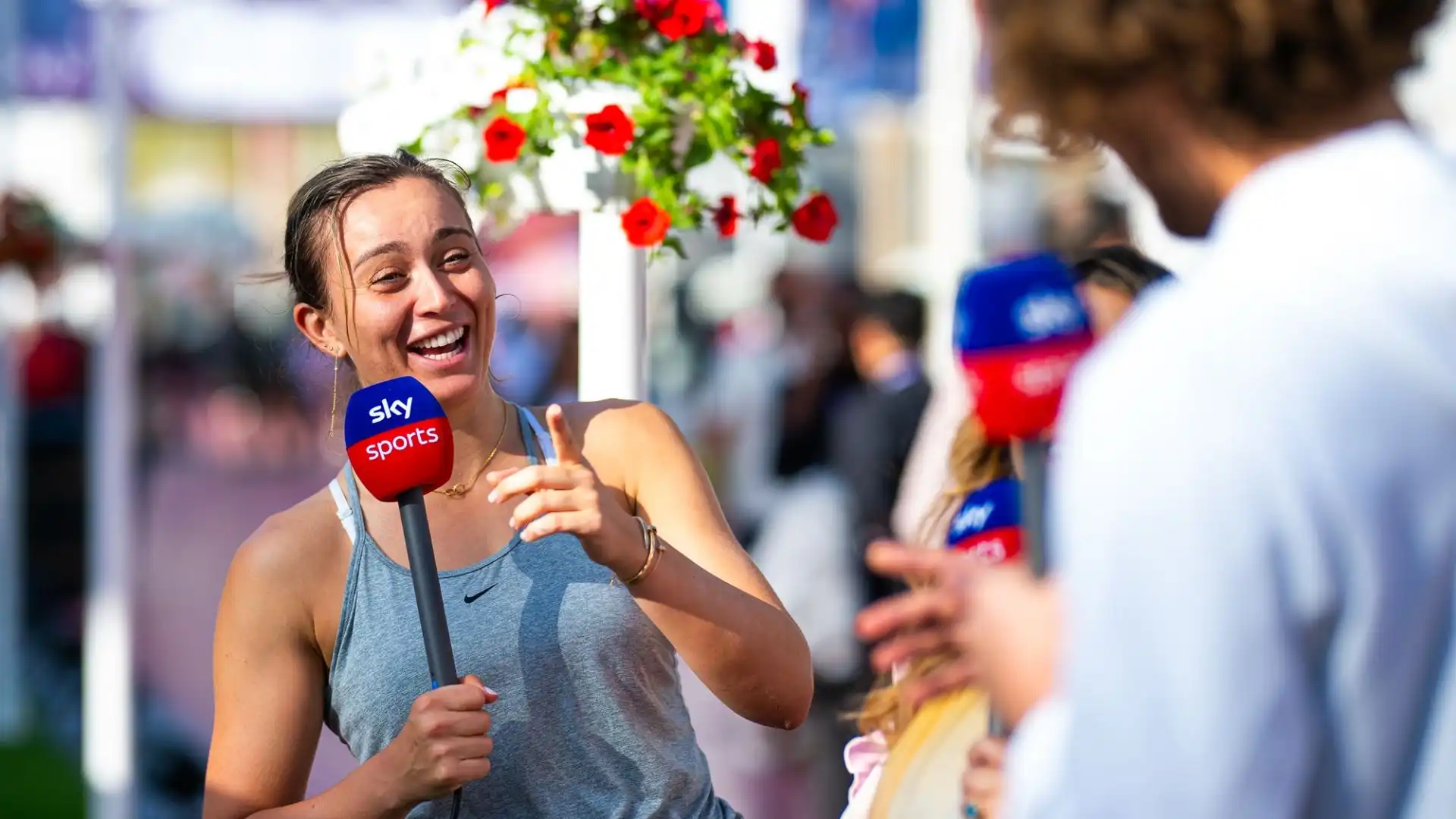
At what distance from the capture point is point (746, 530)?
7.05 meters

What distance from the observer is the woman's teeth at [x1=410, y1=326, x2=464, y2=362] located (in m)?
2.21

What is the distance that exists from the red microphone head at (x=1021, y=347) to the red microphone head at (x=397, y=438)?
78 centimetres

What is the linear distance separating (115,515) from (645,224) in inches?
100

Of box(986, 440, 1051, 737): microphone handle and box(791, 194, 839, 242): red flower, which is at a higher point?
box(791, 194, 839, 242): red flower

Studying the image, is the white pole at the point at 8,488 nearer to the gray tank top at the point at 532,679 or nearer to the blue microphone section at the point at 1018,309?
the gray tank top at the point at 532,679

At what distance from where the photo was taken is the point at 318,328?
2357 millimetres

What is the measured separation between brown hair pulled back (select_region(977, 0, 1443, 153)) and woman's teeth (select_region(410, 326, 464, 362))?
1.19 meters

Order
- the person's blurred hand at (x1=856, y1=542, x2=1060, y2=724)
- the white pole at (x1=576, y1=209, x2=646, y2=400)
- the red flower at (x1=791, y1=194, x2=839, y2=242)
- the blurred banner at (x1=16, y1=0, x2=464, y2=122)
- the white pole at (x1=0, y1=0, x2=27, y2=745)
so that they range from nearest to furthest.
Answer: the person's blurred hand at (x1=856, y1=542, x2=1060, y2=724) < the red flower at (x1=791, y1=194, x2=839, y2=242) < the white pole at (x1=576, y1=209, x2=646, y2=400) < the blurred banner at (x1=16, y1=0, x2=464, y2=122) < the white pole at (x1=0, y1=0, x2=27, y2=745)

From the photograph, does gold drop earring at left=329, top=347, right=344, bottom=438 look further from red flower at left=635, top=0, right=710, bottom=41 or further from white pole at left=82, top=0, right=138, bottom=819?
white pole at left=82, top=0, right=138, bottom=819

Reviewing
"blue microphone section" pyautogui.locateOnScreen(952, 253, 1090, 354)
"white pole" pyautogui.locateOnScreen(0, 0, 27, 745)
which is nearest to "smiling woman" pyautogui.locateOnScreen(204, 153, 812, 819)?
"blue microphone section" pyautogui.locateOnScreen(952, 253, 1090, 354)

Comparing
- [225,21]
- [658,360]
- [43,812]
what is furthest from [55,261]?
[658,360]

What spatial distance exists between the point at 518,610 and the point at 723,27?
3.43 ft

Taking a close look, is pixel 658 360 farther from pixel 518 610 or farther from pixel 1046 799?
pixel 1046 799

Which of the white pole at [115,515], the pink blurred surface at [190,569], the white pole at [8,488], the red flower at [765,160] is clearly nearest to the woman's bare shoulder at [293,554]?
the red flower at [765,160]
